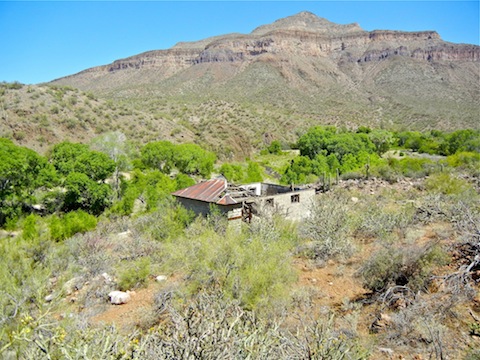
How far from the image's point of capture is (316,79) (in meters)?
106

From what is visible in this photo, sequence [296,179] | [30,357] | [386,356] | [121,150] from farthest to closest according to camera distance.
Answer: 1. [296,179]
2. [121,150]
3. [386,356]
4. [30,357]

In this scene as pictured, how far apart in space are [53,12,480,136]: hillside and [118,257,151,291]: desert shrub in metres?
50.3

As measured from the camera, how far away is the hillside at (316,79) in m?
80.0

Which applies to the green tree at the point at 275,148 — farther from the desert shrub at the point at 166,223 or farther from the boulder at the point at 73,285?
the boulder at the point at 73,285

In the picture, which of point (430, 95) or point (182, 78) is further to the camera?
point (182, 78)

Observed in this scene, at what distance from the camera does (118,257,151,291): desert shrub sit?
456 inches

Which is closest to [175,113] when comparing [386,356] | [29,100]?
[29,100]

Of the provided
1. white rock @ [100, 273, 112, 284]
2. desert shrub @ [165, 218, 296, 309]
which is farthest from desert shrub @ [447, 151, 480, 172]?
white rock @ [100, 273, 112, 284]

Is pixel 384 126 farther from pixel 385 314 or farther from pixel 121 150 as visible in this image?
pixel 385 314

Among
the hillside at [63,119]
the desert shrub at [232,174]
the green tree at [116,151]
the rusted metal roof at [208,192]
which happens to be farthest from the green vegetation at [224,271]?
the hillside at [63,119]

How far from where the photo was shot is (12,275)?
10258 mm

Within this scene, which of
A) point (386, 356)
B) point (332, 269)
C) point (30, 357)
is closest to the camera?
point (30, 357)

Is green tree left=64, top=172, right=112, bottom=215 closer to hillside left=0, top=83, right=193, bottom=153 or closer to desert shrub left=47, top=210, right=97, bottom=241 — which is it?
desert shrub left=47, top=210, right=97, bottom=241

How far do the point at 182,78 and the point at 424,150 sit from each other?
245 feet
